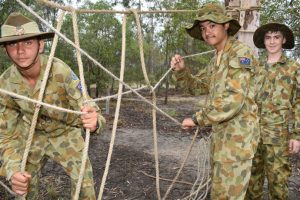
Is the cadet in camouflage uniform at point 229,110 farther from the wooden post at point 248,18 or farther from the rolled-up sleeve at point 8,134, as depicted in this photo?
the rolled-up sleeve at point 8,134

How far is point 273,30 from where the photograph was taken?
3.39 meters

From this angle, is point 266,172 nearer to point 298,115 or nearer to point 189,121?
point 298,115

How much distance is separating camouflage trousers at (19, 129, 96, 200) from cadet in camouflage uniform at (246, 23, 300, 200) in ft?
5.36

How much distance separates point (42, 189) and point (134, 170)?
136cm

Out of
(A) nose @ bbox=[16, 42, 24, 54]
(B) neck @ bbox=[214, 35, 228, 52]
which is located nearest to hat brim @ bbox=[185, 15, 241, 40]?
(B) neck @ bbox=[214, 35, 228, 52]

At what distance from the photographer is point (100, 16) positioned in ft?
57.5

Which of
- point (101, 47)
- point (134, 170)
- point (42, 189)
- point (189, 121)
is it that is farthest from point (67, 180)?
point (101, 47)

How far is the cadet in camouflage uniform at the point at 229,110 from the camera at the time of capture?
2613 mm

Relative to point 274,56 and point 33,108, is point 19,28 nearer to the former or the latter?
point 33,108

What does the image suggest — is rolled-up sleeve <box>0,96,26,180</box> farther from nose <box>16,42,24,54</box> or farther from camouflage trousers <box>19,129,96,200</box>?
nose <box>16,42,24,54</box>

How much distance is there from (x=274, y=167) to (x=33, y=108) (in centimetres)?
215

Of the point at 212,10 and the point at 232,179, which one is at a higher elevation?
the point at 212,10

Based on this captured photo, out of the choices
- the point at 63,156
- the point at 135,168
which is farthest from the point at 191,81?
the point at 135,168

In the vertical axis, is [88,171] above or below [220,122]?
below
